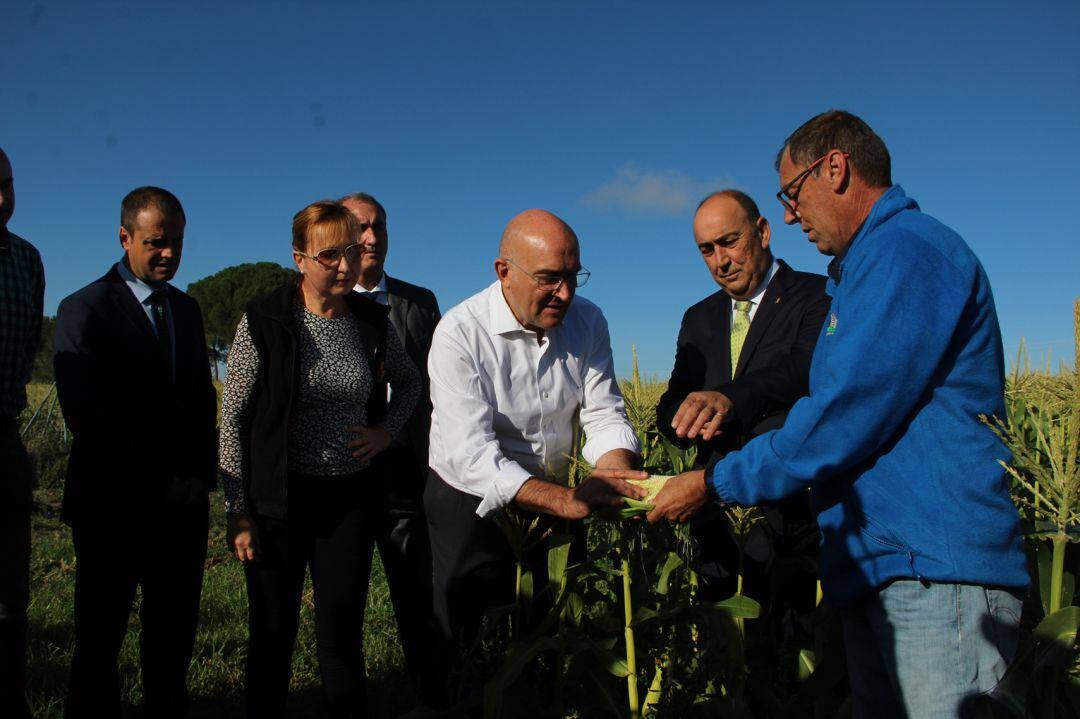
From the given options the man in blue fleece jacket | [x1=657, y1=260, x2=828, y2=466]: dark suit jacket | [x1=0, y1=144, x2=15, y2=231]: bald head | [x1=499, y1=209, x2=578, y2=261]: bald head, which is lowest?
the man in blue fleece jacket

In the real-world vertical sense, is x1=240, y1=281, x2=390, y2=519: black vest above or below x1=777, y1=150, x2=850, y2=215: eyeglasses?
below

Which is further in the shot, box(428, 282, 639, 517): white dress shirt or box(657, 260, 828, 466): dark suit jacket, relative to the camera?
box(657, 260, 828, 466): dark suit jacket

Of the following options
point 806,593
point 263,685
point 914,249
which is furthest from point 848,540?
point 263,685

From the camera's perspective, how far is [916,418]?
2.12 metres

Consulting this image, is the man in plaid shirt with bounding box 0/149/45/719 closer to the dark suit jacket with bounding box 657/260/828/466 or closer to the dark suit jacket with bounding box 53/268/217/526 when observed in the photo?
the dark suit jacket with bounding box 53/268/217/526

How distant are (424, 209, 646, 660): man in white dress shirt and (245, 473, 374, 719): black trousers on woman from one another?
1.34ft

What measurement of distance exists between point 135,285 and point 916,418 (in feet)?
11.3

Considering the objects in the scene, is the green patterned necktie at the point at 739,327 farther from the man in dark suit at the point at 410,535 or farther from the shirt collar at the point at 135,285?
the shirt collar at the point at 135,285

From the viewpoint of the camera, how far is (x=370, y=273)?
4859 millimetres

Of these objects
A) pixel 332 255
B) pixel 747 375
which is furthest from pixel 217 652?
pixel 747 375

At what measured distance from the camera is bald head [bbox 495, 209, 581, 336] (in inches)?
128

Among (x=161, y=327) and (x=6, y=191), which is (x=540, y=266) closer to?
(x=161, y=327)

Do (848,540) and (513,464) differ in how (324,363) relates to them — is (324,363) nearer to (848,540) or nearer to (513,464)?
(513,464)

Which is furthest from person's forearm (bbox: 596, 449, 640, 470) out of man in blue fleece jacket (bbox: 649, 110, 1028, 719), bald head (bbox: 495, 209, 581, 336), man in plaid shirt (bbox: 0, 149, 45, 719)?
man in plaid shirt (bbox: 0, 149, 45, 719)
